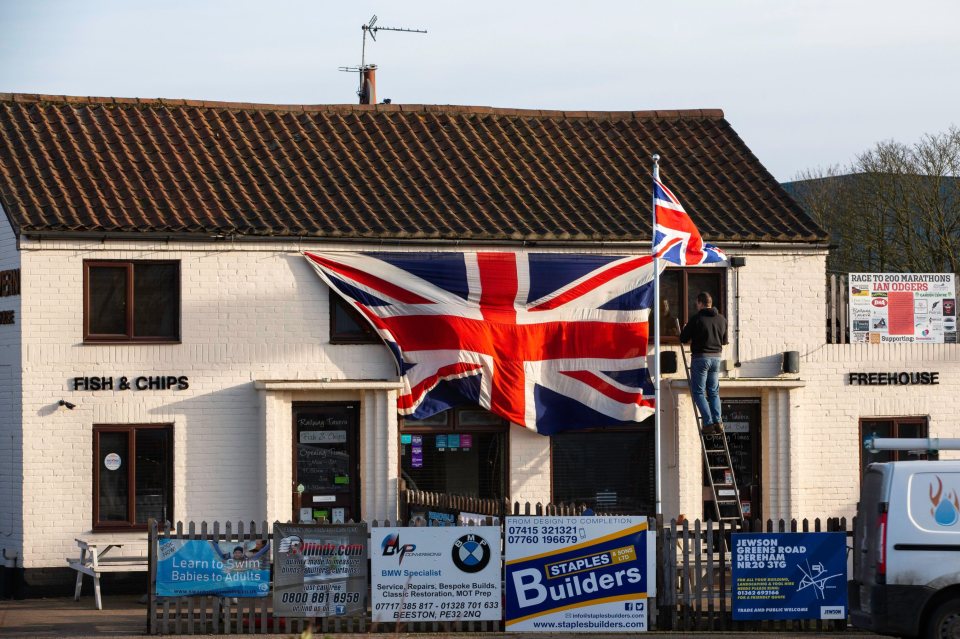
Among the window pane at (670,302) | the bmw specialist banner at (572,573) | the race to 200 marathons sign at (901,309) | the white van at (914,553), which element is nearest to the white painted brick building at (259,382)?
the window pane at (670,302)

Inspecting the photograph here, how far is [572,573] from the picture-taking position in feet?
51.5

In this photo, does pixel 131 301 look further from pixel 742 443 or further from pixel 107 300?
pixel 742 443

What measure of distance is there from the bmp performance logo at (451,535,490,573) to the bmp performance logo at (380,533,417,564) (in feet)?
1.57

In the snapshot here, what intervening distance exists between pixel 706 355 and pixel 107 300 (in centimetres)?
848

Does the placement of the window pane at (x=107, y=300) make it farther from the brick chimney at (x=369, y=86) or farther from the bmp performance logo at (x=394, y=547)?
the brick chimney at (x=369, y=86)

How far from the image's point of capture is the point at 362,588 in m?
15.8

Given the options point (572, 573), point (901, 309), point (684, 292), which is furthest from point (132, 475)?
point (901, 309)

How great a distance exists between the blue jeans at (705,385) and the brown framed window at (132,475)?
24.5 feet

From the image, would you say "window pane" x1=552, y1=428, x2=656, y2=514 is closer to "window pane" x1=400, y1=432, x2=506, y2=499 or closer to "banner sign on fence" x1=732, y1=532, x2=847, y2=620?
"window pane" x1=400, y1=432, x2=506, y2=499

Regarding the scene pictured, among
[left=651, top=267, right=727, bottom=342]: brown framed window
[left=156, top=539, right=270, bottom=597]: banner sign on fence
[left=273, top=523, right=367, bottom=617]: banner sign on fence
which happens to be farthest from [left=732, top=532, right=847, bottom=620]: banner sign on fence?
[left=651, top=267, right=727, bottom=342]: brown framed window

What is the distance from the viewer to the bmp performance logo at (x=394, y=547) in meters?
15.7

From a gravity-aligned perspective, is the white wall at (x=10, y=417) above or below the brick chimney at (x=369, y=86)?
below

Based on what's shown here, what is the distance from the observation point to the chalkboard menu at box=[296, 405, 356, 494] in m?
20.6

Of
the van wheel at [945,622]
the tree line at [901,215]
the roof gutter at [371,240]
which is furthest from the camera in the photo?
the tree line at [901,215]
